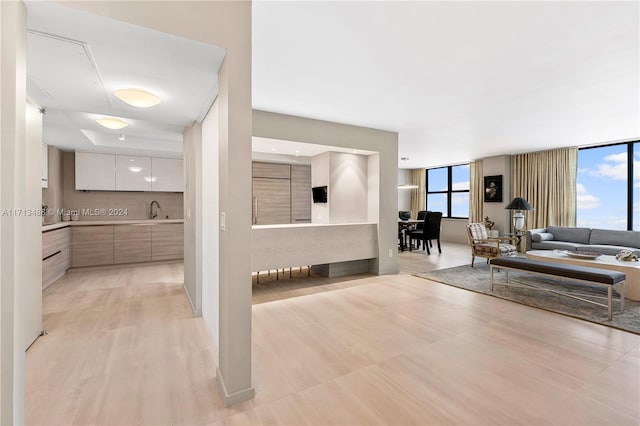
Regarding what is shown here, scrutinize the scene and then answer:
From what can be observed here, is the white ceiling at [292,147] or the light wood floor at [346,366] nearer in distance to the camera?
the light wood floor at [346,366]

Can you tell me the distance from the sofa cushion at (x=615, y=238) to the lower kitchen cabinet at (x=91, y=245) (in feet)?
31.9

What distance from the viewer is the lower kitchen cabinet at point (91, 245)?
5.43 metres

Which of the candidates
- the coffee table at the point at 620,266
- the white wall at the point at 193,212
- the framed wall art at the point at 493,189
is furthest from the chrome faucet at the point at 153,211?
the framed wall art at the point at 493,189

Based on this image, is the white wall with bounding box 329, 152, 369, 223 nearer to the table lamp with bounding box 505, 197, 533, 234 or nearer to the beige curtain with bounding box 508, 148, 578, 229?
the table lamp with bounding box 505, 197, 533, 234

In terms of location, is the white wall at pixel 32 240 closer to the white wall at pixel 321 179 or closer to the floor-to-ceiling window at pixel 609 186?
the white wall at pixel 321 179

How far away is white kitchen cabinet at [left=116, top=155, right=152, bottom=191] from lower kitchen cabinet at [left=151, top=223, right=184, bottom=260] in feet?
3.15

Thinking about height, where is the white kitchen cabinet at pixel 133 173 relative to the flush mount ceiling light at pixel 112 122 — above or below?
below

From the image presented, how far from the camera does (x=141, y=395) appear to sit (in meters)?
1.88

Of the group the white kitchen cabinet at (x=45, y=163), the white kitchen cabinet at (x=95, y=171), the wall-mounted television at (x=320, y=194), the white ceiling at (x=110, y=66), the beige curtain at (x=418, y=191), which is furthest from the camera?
the beige curtain at (x=418, y=191)

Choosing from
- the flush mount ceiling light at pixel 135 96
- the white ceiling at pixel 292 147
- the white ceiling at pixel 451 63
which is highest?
the white ceiling at pixel 451 63

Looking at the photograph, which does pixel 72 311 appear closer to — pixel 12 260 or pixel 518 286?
pixel 12 260

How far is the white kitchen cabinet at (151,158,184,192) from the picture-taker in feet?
20.7

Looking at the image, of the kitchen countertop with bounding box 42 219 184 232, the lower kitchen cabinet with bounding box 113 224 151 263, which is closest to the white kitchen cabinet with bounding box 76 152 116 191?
the kitchen countertop with bounding box 42 219 184 232

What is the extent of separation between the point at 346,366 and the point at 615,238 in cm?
661
